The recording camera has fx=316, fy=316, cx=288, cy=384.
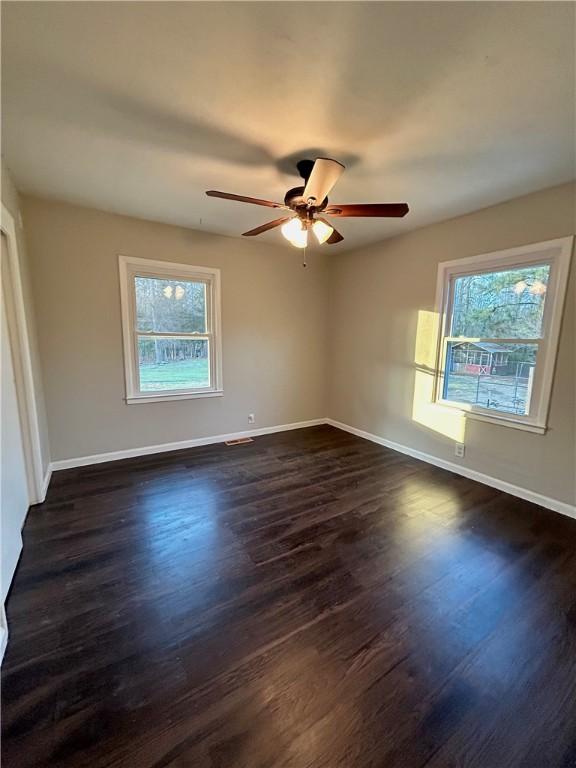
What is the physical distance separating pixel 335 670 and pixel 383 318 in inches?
140

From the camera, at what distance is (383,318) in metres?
4.07

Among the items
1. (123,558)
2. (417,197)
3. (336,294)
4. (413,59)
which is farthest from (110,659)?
(336,294)

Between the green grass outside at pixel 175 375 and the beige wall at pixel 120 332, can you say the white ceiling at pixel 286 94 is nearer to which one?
the beige wall at pixel 120 332

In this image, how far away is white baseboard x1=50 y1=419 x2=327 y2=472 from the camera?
11.0 feet

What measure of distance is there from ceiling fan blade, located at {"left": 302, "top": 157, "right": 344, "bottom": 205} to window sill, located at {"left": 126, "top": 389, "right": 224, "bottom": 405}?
2.64 m

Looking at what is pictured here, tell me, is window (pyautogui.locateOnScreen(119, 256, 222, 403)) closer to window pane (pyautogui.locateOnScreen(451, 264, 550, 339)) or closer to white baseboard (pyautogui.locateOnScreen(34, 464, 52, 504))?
white baseboard (pyautogui.locateOnScreen(34, 464, 52, 504))

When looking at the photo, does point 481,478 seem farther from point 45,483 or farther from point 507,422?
point 45,483

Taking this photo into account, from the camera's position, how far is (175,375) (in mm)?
3885

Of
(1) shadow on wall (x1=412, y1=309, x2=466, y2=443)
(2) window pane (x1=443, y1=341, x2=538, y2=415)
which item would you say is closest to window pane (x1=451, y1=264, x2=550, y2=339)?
(2) window pane (x1=443, y1=341, x2=538, y2=415)

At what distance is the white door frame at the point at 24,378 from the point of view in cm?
238

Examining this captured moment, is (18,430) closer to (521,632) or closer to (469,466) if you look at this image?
(521,632)

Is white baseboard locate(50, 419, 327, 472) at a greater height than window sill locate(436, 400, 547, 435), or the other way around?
window sill locate(436, 400, 547, 435)

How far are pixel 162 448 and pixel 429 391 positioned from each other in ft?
10.6

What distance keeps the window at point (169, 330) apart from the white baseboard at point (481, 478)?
2290 millimetres
